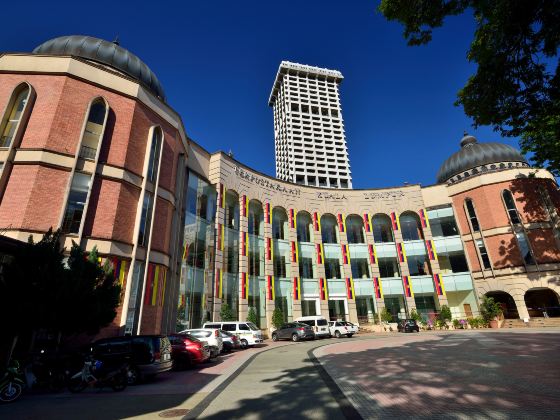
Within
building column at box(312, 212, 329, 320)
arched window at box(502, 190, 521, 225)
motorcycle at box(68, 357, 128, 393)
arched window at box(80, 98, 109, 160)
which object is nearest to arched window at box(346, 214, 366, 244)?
building column at box(312, 212, 329, 320)

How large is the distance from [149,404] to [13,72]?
831 inches

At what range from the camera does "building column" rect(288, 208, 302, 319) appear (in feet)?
114

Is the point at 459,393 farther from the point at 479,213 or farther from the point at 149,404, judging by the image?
Result: the point at 479,213

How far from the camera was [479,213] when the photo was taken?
3716 cm

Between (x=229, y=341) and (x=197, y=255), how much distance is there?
353 inches

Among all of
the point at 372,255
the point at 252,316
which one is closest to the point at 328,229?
the point at 372,255

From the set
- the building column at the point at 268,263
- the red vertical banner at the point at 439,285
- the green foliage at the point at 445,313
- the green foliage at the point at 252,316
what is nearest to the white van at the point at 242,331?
the green foliage at the point at 252,316

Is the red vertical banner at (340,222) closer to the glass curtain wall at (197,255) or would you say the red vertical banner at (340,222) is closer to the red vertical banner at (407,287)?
the red vertical banner at (407,287)

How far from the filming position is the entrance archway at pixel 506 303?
113 feet

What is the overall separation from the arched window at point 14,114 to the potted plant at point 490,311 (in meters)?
42.2

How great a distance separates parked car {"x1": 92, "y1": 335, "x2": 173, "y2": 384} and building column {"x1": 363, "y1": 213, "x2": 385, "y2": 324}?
1230 inches

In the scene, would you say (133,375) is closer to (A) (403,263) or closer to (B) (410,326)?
(B) (410,326)

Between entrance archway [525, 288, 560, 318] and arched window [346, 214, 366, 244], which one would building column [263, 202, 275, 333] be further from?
entrance archway [525, 288, 560, 318]

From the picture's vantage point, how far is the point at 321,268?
3812cm
